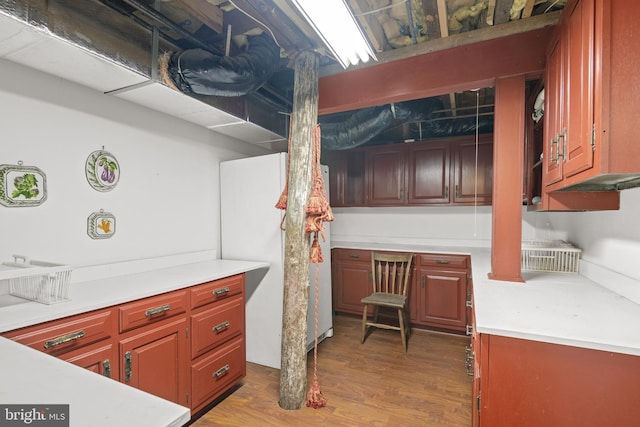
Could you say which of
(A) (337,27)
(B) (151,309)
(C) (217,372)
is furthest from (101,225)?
(A) (337,27)

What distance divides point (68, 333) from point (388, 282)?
2695 millimetres

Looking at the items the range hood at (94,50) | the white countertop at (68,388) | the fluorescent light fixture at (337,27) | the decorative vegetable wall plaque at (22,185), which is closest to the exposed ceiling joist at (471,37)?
the fluorescent light fixture at (337,27)

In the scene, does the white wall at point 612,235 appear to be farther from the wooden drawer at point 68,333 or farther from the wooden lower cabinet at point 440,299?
the wooden drawer at point 68,333

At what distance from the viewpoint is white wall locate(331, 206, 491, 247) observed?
11.6 feet

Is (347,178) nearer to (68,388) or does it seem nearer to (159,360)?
(159,360)

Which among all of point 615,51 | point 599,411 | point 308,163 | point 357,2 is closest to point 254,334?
point 308,163

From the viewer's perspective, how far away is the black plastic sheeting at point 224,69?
1706 mm

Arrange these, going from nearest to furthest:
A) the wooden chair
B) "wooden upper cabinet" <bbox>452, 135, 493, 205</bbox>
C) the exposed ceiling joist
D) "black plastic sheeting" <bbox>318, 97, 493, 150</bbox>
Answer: the exposed ceiling joist
"black plastic sheeting" <bbox>318, 97, 493, 150</bbox>
the wooden chair
"wooden upper cabinet" <bbox>452, 135, 493, 205</bbox>

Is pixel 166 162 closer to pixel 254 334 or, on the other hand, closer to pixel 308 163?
pixel 308 163

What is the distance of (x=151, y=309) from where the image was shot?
1618mm

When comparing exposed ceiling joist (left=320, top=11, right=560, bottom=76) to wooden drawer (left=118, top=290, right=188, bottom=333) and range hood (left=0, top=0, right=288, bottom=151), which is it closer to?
range hood (left=0, top=0, right=288, bottom=151)

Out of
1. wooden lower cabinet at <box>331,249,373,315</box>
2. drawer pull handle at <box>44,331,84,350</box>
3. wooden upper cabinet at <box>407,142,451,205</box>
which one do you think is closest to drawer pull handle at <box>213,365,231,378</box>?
drawer pull handle at <box>44,331,84,350</box>

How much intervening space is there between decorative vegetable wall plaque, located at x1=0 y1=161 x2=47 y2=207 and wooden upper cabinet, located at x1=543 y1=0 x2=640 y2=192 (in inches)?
101

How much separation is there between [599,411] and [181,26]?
279 centimetres
